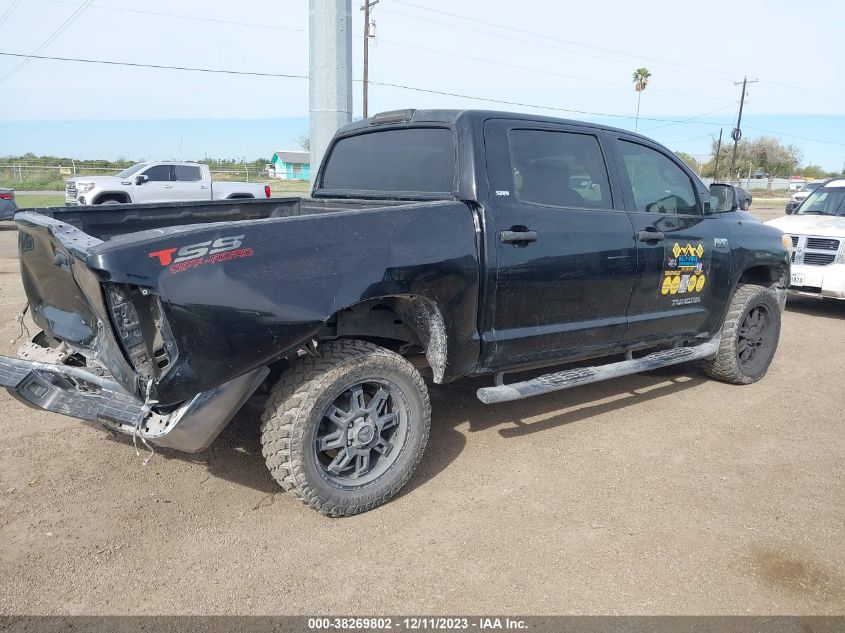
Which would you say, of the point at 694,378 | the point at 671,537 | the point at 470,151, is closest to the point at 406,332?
the point at 470,151

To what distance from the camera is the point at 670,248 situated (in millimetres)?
4598

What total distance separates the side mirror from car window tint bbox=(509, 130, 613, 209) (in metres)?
1.28

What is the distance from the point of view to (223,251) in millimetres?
2723

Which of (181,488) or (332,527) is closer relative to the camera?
(332,527)

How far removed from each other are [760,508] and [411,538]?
1.88 metres

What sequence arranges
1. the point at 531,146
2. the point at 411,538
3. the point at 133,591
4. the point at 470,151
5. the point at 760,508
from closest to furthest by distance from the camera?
the point at 133,591, the point at 411,538, the point at 760,508, the point at 470,151, the point at 531,146

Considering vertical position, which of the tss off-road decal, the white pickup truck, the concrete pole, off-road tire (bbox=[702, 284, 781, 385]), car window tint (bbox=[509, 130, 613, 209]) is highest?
the concrete pole

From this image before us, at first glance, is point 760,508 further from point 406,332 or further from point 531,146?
point 531,146

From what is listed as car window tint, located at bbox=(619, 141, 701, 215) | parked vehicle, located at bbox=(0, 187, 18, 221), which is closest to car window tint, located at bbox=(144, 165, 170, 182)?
parked vehicle, located at bbox=(0, 187, 18, 221)

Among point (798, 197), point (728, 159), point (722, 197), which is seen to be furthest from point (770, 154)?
point (722, 197)

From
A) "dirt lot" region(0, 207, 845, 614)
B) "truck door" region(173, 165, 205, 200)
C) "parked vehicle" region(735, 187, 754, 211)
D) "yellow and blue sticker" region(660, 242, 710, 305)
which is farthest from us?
"truck door" region(173, 165, 205, 200)

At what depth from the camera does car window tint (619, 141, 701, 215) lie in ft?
15.0

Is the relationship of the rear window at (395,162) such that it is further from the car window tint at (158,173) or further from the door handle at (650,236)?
the car window tint at (158,173)

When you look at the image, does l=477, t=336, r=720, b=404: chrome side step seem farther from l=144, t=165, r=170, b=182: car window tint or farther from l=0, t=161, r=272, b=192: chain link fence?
l=0, t=161, r=272, b=192: chain link fence
